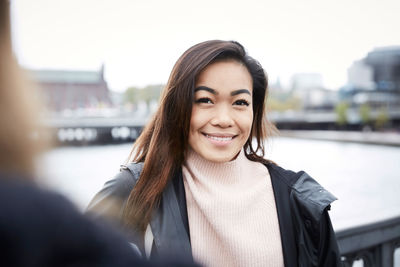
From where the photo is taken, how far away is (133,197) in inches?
50.1

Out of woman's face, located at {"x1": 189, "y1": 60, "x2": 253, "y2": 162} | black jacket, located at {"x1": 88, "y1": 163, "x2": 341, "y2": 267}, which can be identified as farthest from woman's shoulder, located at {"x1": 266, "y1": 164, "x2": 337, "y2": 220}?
woman's face, located at {"x1": 189, "y1": 60, "x2": 253, "y2": 162}

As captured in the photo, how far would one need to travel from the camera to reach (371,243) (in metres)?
1.99

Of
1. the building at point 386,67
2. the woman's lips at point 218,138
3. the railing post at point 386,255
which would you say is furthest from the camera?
the building at point 386,67

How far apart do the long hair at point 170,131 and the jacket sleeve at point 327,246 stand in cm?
61

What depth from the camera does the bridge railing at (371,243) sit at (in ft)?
6.16

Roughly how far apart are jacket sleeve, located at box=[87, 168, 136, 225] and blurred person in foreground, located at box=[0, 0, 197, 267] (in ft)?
2.92

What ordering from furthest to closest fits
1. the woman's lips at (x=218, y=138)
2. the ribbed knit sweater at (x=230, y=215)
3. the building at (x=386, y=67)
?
the building at (x=386, y=67) → the woman's lips at (x=218, y=138) → the ribbed knit sweater at (x=230, y=215)

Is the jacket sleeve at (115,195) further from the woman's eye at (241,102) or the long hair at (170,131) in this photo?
the woman's eye at (241,102)

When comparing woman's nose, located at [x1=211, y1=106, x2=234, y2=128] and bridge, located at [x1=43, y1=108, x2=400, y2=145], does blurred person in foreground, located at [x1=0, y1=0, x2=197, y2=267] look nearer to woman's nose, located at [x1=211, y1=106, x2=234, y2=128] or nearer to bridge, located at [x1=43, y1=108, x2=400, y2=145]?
woman's nose, located at [x1=211, y1=106, x2=234, y2=128]

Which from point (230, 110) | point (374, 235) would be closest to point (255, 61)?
point (230, 110)

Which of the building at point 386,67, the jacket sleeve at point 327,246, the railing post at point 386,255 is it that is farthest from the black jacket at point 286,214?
Answer: the building at point 386,67

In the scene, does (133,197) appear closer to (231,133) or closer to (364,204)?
(231,133)

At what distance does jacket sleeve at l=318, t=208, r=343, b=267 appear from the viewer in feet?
4.52

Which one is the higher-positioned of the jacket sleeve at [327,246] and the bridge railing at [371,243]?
the jacket sleeve at [327,246]
